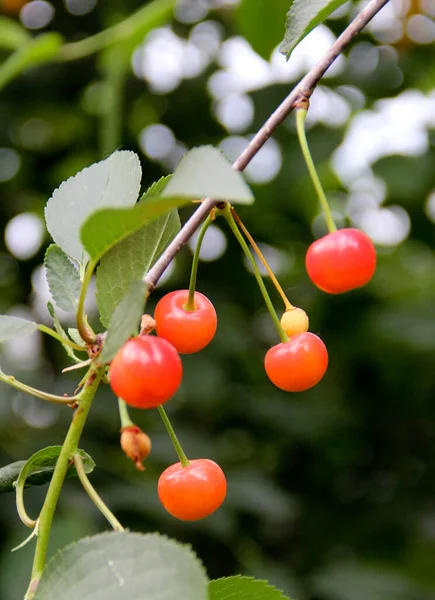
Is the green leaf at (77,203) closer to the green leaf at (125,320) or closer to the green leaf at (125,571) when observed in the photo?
the green leaf at (125,320)

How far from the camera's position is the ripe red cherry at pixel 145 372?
0.80 metres

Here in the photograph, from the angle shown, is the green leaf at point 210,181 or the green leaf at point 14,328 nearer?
the green leaf at point 210,181

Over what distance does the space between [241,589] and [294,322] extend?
0.38 metres

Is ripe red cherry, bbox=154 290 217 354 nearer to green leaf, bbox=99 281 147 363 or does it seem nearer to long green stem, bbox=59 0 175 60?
green leaf, bbox=99 281 147 363

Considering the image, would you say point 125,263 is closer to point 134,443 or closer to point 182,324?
point 182,324

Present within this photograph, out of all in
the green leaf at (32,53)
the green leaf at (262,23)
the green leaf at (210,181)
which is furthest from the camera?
the green leaf at (32,53)

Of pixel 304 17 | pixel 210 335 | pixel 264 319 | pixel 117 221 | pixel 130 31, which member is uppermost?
pixel 130 31

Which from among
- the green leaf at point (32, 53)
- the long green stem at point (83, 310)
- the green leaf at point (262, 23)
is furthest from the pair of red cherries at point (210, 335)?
the green leaf at point (32, 53)

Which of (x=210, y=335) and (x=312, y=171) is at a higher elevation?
(x=312, y=171)

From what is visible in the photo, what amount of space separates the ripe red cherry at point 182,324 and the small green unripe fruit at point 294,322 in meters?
0.15

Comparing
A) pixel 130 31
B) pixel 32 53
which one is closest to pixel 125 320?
pixel 32 53

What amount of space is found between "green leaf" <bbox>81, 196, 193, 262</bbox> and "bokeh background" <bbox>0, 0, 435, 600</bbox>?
170 centimetres

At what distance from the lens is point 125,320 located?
2.64ft

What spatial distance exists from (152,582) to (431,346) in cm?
209
